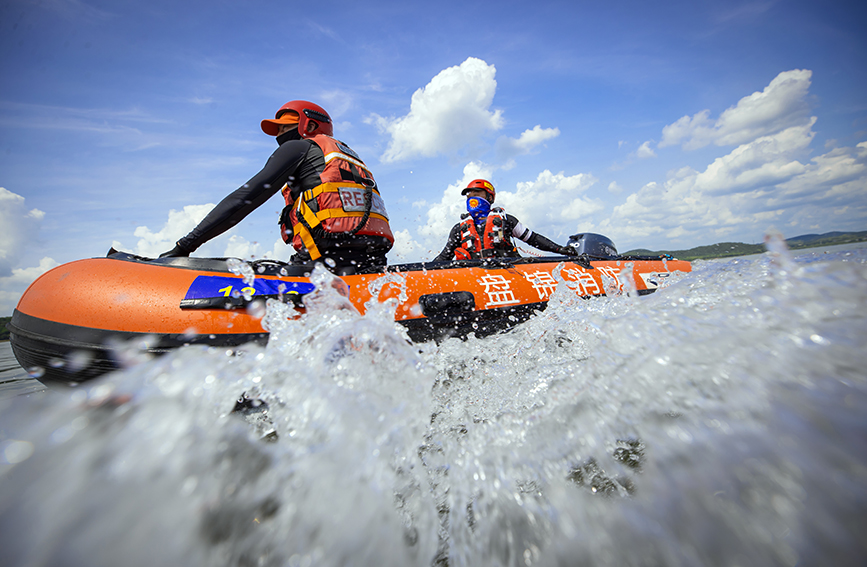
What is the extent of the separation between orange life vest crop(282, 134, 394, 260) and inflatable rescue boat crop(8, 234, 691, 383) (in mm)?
347

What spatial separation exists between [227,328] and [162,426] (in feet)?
5.21

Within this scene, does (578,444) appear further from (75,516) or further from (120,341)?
(120,341)

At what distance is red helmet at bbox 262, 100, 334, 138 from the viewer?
10.0 feet

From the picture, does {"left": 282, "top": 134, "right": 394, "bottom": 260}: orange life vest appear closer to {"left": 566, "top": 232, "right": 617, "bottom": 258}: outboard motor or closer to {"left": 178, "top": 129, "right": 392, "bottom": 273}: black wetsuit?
{"left": 178, "top": 129, "right": 392, "bottom": 273}: black wetsuit

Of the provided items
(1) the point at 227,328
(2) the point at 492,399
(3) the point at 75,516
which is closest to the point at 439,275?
(2) the point at 492,399

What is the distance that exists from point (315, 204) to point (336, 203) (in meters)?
0.17

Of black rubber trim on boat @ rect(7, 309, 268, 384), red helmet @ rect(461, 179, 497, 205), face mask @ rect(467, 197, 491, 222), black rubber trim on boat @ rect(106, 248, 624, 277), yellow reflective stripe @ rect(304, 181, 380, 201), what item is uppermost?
red helmet @ rect(461, 179, 497, 205)

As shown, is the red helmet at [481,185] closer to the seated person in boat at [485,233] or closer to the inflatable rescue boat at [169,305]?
the seated person in boat at [485,233]

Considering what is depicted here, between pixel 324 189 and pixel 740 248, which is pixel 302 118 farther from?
pixel 740 248

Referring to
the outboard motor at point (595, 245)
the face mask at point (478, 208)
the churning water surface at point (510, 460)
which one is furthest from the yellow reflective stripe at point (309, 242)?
the outboard motor at point (595, 245)

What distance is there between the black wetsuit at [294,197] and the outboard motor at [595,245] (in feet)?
12.2

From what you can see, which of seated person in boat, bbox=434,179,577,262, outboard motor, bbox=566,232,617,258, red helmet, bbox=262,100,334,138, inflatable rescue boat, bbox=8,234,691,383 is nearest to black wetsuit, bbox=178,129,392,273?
red helmet, bbox=262,100,334,138

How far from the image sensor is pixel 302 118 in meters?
3.04

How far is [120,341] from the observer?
210cm
